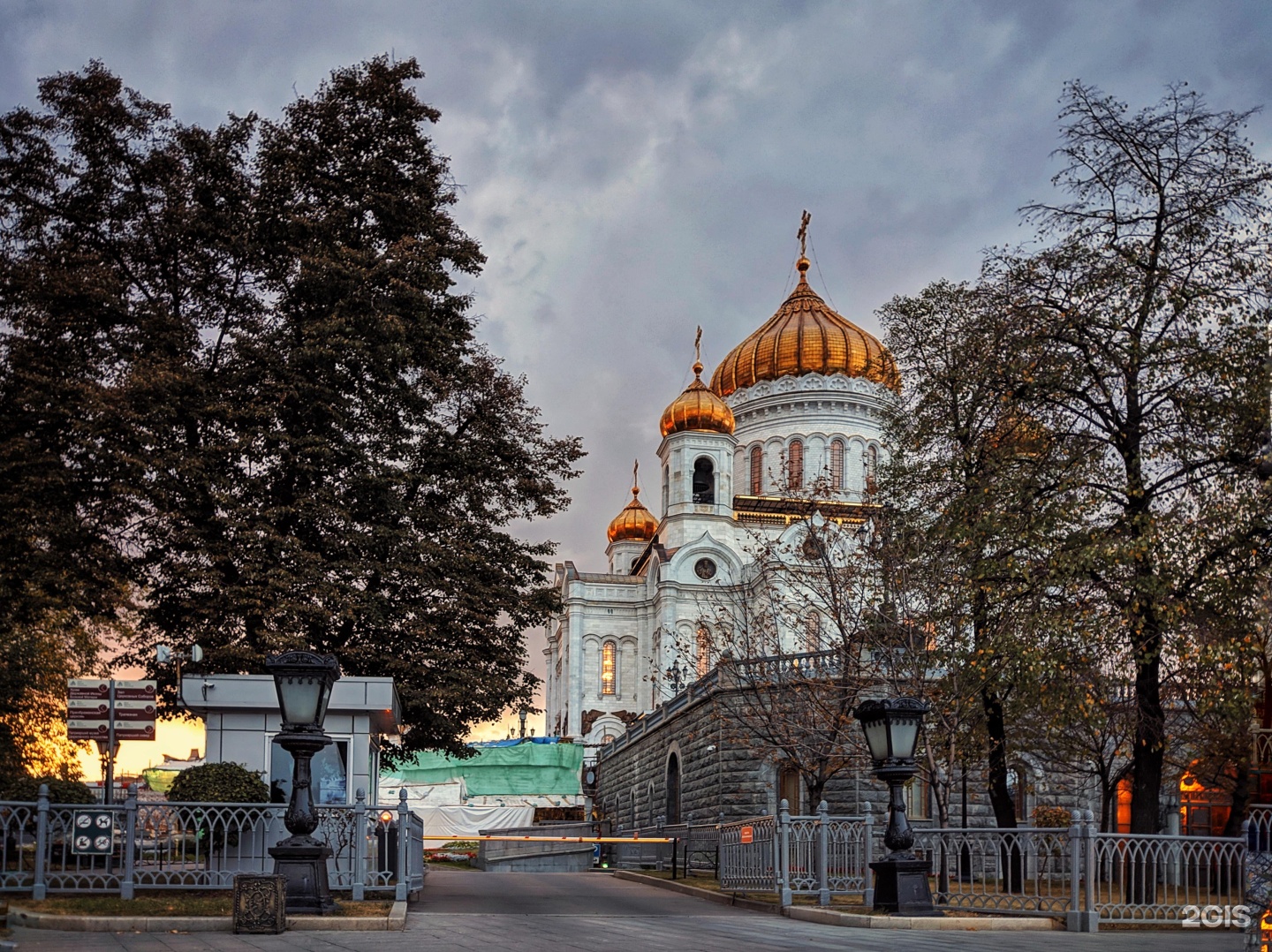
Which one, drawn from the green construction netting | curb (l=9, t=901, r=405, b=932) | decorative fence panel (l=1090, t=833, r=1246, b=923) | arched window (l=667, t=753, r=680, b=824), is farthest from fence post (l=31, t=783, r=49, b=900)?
the green construction netting

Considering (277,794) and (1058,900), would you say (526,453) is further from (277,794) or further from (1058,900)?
(1058,900)

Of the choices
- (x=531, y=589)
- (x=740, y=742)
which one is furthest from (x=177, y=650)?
(x=740, y=742)

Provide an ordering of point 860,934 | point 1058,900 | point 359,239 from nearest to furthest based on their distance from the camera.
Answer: point 860,934 < point 1058,900 < point 359,239

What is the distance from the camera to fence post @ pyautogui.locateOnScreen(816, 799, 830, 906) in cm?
1686

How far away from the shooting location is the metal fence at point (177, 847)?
1448 centimetres

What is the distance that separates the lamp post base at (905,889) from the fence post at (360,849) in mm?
5928

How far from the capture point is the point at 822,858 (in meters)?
17.3

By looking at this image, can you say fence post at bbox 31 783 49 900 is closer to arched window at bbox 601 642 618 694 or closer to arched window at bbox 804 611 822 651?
arched window at bbox 804 611 822 651

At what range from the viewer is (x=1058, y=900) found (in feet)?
48.6

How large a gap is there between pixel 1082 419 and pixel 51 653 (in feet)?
93.4

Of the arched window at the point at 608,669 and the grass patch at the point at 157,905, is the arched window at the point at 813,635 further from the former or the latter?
the arched window at the point at 608,669

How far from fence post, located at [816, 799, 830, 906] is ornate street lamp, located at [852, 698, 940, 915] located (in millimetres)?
2029

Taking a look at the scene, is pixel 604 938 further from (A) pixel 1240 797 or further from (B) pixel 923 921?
(A) pixel 1240 797

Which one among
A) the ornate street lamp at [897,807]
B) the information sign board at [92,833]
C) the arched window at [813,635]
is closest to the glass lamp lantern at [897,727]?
the ornate street lamp at [897,807]
